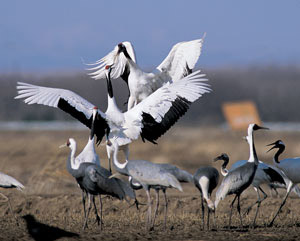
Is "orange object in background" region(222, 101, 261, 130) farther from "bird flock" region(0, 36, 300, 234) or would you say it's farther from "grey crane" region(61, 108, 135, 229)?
"grey crane" region(61, 108, 135, 229)

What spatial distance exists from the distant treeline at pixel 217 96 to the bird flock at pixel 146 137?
35.7 m

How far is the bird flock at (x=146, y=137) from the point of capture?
9031 millimetres

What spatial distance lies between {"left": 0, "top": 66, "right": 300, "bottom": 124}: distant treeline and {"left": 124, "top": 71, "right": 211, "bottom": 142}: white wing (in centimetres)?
3683

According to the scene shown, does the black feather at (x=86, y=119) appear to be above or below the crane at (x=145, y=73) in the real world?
below

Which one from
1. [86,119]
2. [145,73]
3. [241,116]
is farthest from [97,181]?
[241,116]

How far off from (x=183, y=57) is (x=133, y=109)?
Result: 1.66 metres

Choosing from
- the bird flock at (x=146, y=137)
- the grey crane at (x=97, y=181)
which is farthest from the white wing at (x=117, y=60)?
the grey crane at (x=97, y=181)

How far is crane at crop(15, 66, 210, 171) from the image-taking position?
406 inches

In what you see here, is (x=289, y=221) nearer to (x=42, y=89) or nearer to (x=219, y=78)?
(x=42, y=89)

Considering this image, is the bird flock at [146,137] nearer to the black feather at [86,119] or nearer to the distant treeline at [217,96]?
the black feather at [86,119]

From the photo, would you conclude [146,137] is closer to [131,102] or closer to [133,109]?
[133,109]

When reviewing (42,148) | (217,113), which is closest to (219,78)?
(217,113)

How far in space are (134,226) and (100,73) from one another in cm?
351

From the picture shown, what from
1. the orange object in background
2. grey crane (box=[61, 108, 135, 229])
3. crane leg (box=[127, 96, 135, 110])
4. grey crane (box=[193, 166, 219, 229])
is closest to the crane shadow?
grey crane (box=[61, 108, 135, 229])
